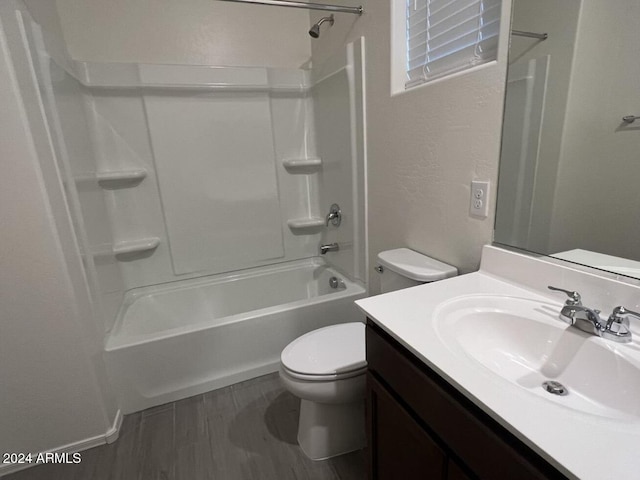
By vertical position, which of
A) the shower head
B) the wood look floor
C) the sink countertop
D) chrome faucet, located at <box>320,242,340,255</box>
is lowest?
the wood look floor

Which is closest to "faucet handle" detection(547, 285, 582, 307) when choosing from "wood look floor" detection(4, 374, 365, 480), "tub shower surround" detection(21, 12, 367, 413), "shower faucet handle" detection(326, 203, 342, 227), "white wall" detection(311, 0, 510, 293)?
"white wall" detection(311, 0, 510, 293)

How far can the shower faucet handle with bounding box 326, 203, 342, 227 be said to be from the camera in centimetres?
221

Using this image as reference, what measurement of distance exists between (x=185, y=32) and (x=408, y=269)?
2.09 m

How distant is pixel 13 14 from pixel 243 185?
55.1 inches

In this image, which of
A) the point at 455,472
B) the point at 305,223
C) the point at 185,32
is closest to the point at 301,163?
the point at 305,223

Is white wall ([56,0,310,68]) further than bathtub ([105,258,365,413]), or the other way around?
white wall ([56,0,310,68])

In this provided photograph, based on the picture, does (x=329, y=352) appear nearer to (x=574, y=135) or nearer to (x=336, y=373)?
(x=336, y=373)

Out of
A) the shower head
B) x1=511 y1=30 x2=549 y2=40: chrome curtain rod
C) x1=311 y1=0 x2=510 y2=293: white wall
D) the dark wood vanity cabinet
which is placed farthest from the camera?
the shower head

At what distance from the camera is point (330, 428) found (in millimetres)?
1365

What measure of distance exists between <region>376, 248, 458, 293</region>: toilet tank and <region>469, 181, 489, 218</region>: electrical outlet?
24 centimetres

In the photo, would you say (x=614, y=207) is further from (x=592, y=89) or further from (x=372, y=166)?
(x=372, y=166)

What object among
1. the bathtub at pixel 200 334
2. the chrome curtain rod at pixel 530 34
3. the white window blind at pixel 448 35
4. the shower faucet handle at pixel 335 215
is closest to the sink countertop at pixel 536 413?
the chrome curtain rod at pixel 530 34

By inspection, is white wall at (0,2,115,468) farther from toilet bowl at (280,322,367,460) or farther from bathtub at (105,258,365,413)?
toilet bowl at (280,322,367,460)

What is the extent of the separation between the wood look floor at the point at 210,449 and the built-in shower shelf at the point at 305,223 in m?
1.23
